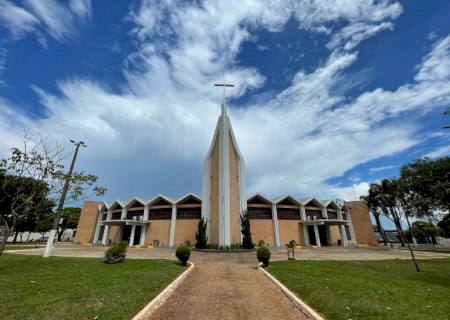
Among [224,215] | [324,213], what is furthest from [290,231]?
[224,215]

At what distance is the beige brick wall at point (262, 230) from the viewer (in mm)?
35438

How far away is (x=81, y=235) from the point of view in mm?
44562

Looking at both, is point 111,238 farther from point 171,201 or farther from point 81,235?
point 171,201

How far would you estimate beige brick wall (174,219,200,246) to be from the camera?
35562mm

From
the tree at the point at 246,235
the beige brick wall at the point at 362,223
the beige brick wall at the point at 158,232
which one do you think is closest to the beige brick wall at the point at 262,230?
the tree at the point at 246,235

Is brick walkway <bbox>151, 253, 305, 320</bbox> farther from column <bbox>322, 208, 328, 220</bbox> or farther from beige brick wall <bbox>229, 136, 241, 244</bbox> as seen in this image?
column <bbox>322, 208, 328, 220</bbox>

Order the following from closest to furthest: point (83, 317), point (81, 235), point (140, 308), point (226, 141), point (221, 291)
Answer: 1. point (83, 317)
2. point (140, 308)
3. point (221, 291)
4. point (226, 141)
5. point (81, 235)

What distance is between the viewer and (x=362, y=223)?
44375mm

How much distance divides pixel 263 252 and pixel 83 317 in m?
11.3

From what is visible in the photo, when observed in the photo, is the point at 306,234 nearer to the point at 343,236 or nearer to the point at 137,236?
the point at 343,236

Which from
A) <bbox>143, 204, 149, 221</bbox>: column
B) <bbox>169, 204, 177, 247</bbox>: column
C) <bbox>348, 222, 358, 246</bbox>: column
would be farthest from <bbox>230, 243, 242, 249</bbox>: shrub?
<bbox>348, 222, 358, 246</bbox>: column

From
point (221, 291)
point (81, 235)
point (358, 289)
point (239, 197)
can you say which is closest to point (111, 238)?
point (81, 235)

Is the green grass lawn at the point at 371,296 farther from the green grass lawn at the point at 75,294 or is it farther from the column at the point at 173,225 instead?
the column at the point at 173,225

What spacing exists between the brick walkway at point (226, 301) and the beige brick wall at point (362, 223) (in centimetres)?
4178
